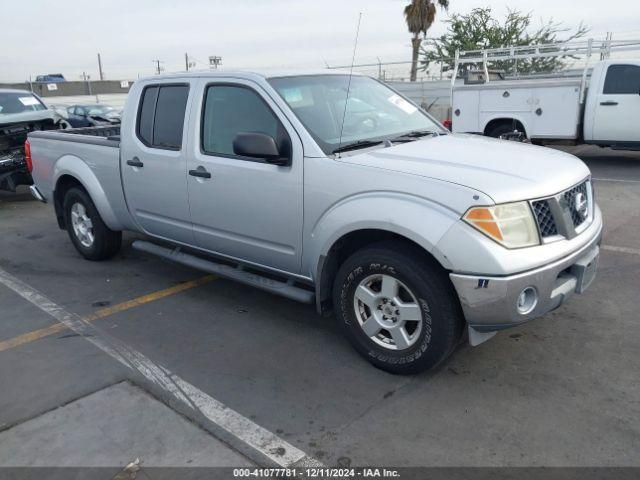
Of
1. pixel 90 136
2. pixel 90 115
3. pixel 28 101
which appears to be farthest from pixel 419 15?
pixel 90 136

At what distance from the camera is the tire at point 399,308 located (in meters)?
3.17

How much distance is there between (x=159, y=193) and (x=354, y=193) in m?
2.06

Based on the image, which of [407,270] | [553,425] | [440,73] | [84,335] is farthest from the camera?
[440,73]

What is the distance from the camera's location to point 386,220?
324 cm

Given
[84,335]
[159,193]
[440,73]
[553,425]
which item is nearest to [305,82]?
[159,193]

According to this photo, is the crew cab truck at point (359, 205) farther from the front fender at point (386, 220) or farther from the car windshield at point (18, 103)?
the car windshield at point (18, 103)

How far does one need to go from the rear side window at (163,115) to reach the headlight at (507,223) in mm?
2582

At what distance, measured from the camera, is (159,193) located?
477 centimetres

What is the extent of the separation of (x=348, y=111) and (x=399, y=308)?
5.15 feet

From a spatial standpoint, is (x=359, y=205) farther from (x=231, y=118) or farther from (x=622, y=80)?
(x=622, y=80)

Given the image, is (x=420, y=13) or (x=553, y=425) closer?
(x=553, y=425)

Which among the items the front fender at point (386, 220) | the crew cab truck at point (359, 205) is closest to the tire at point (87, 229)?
the crew cab truck at point (359, 205)

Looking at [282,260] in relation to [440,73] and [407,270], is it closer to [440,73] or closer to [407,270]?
[407,270]

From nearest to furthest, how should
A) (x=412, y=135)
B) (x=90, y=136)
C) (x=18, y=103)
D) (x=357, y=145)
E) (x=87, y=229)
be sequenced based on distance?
(x=357, y=145), (x=412, y=135), (x=90, y=136), (x=87, y=229), (x=18, y=103)
